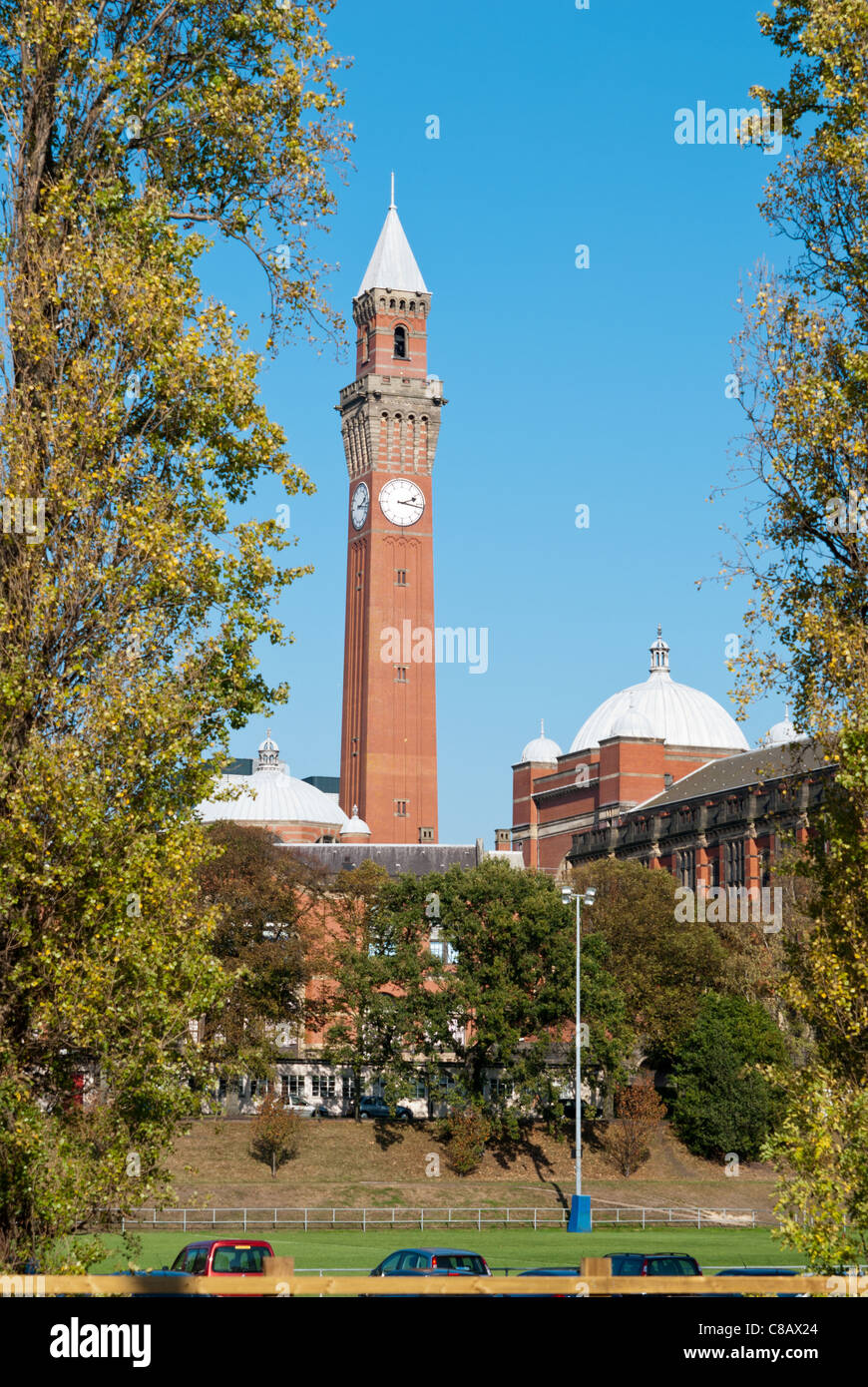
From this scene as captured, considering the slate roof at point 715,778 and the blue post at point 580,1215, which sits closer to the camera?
the blue post at point 580,1215

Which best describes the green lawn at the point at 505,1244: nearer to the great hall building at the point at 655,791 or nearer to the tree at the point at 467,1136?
the tree at the point at 467,1136

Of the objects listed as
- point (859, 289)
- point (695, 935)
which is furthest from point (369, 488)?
point (859, 289)

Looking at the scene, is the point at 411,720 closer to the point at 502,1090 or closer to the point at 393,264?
the point at 393,264

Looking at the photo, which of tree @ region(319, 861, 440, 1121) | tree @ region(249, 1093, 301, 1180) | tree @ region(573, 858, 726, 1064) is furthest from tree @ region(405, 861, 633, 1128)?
tree @ region(249, 1093, 301, 1180)

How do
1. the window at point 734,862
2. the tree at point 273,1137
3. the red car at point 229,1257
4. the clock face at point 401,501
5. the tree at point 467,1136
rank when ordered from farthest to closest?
the clock face at point 401,501 < the window at point 734,862 < the tree at point 467,1136 < the tree at point 273,1137 < the red car at point 229,1257

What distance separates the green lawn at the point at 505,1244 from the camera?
42.6 meters

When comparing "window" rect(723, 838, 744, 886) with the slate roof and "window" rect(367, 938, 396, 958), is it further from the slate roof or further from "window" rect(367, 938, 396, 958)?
"window" rect(367, 938, 396, 958)

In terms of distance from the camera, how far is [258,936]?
8000cm

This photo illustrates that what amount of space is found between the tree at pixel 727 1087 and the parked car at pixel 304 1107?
1842cm

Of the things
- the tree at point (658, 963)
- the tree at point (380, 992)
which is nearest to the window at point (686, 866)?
the tree at point (658, 963)

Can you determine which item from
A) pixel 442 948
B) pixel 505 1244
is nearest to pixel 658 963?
pixel 442 948

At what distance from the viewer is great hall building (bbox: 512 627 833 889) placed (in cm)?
11162

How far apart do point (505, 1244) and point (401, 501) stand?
3621 inches

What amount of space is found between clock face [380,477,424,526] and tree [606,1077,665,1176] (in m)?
68.2
